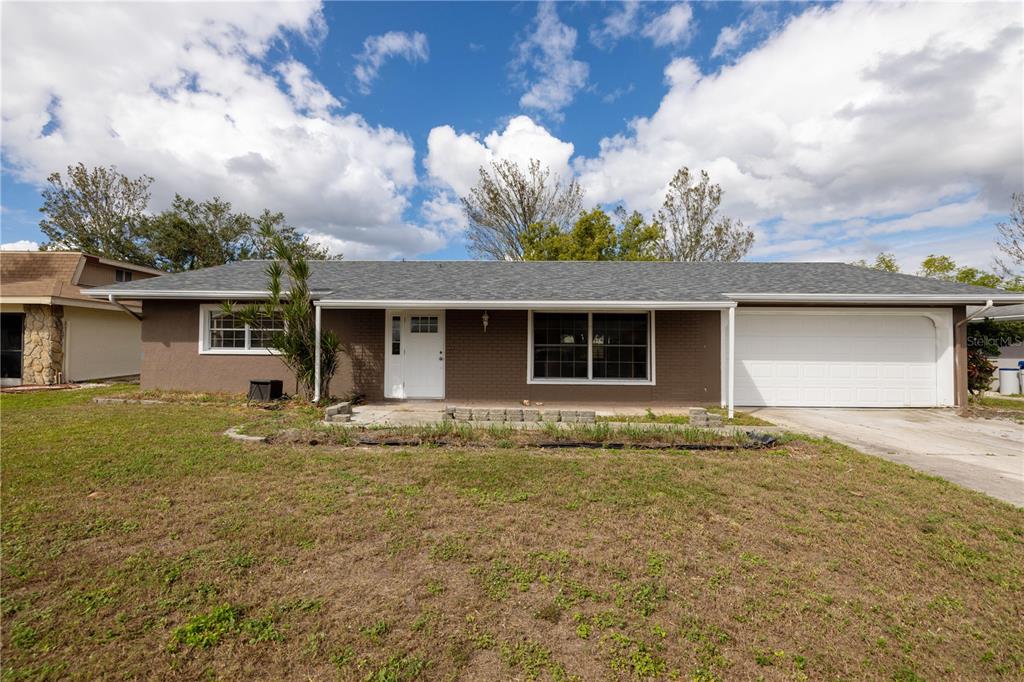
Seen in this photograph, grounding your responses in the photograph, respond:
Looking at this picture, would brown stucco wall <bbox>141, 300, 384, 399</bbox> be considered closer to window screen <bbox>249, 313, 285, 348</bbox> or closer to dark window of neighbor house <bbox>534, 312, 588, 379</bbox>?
window screen <bbox>249, 313, 285, 348</bbox>

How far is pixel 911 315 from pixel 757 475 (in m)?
8.00

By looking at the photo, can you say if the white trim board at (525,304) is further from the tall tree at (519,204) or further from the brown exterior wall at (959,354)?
the tall tree at (519,204)

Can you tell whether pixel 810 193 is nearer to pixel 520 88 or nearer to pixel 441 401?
pixel 520 88

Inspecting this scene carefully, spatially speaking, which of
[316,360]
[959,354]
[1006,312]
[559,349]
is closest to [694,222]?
[1006,312]

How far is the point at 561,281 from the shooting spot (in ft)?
35.8

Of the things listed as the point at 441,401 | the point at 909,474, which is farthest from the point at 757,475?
the point at 441,401

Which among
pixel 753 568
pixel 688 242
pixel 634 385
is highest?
pixel 688 242

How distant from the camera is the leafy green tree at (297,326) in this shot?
907 centimetres

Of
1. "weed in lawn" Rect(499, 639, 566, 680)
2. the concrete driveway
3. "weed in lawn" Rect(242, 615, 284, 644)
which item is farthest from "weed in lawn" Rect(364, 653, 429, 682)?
the concrete driveway

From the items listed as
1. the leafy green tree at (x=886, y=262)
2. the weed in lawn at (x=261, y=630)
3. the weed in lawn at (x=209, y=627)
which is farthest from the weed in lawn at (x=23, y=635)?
the leafy green tree at (x=886, y=262)

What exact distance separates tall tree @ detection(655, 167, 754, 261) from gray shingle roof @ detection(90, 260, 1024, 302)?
13027 mm

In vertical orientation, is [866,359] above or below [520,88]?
below

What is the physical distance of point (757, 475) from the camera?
504cm

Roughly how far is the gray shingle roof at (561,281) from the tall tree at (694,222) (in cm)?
1303
